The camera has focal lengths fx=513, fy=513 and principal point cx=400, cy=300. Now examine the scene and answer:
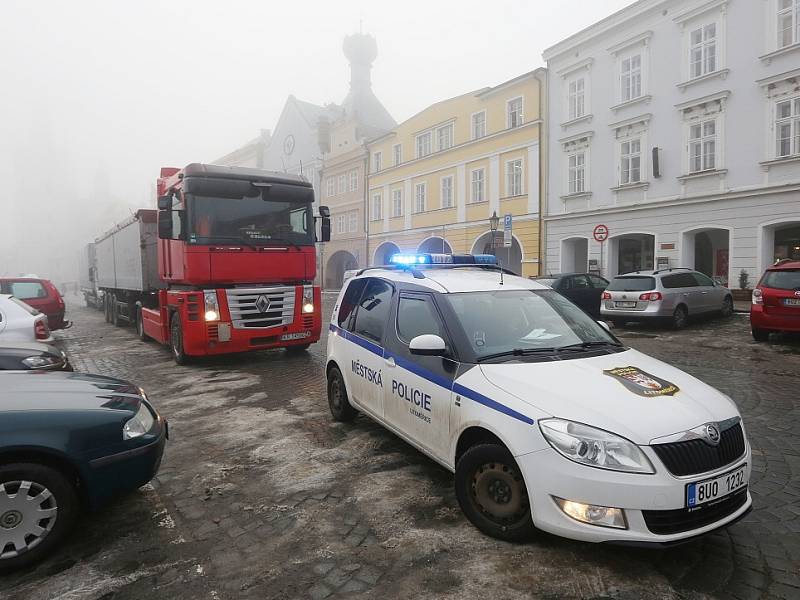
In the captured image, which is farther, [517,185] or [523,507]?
[517,185]

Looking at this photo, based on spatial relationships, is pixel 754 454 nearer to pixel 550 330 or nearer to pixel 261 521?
pixel 550 330

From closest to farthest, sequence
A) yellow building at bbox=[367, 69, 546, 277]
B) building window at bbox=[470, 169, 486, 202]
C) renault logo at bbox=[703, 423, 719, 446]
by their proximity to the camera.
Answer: renault logo at bbox=[703, 423, 719, 446], yellow building at bbox=[367, 69, 546, 277], building window at bbox=[470, 169, 486, 202]

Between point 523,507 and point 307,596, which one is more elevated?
point 523,507

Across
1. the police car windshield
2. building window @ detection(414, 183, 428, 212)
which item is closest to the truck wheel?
the police car windshield

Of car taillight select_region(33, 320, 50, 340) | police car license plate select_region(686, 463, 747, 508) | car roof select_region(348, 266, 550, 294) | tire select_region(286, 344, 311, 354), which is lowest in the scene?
tire select_region(286, 344, 311, 354)

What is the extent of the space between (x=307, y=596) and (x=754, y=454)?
12.9ft

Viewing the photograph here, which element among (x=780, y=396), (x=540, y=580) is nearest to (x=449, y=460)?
(x=540, y=580)

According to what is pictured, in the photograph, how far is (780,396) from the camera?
623 centimetres

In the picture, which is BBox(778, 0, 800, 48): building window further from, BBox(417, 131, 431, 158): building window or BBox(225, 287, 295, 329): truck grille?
BBox(417, 131, 431, 158): building window

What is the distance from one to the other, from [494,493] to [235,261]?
22.6 ft

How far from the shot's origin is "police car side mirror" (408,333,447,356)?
350 cm

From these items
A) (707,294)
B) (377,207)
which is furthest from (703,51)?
(377,207)

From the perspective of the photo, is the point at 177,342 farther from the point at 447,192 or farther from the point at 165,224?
the point at 447,192

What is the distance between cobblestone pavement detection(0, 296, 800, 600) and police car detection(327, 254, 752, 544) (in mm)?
255
